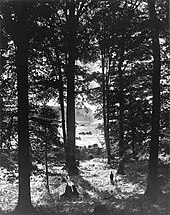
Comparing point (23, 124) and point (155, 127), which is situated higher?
point (23, 124)

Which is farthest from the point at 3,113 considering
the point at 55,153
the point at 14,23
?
the point at 55,153

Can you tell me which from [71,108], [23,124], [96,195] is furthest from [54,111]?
[71,108]

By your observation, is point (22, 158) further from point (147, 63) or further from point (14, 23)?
point (147, 63)

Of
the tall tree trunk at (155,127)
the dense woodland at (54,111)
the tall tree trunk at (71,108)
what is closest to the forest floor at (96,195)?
the dense woodland at (54,111)

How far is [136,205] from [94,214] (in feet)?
4.68

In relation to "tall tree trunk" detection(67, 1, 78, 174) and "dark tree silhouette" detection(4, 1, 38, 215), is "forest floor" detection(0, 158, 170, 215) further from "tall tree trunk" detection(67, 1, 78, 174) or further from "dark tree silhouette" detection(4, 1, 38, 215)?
"tall tree trunk" detection(67, 1, 78, 174)

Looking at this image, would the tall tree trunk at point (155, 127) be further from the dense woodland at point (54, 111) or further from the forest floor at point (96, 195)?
the forest floor at point (96, 195)

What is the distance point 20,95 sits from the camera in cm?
758

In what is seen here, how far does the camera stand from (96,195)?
10445mm

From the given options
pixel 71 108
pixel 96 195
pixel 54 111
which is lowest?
pixel 96 195

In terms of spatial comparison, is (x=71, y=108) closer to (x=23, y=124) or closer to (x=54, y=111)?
(x=54, y=111)

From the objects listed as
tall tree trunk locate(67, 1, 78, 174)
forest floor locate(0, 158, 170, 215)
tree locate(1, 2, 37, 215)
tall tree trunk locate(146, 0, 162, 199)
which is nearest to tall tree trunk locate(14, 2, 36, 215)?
tree locate(1, 2, 37, 215)

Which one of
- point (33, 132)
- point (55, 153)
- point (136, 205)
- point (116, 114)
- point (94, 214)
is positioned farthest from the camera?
point (116, 114)

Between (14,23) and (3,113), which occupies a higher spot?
(14,23)
